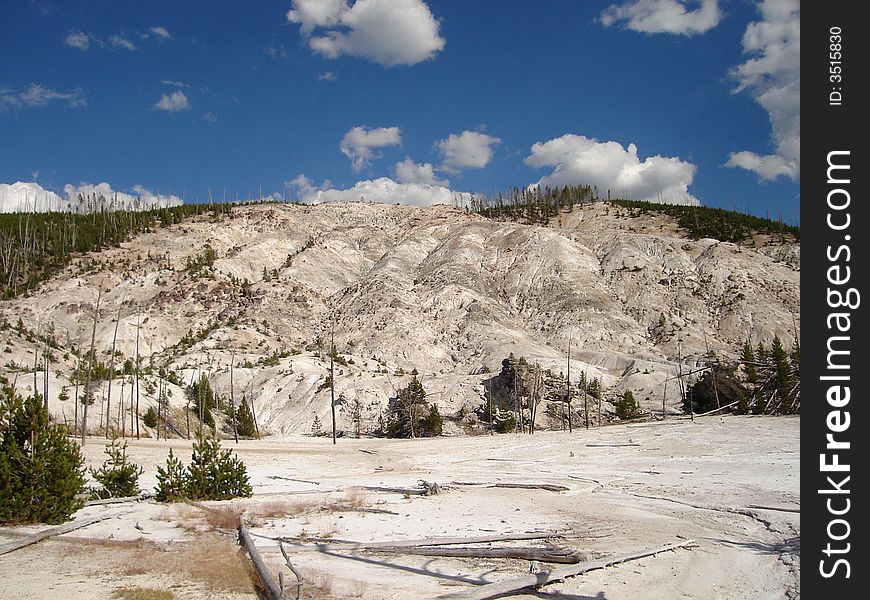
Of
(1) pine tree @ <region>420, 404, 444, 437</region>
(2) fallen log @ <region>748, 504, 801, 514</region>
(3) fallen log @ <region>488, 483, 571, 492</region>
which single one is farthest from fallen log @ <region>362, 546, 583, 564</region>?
(1) pine tree @ <region>420, 404, 444, 437</region>

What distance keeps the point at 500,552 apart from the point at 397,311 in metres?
65.2

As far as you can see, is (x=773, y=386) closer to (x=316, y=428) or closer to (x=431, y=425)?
(x=431, y=425)

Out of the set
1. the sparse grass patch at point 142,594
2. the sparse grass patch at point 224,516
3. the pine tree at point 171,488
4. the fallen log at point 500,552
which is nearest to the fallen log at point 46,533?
the pine tree at point 171,488

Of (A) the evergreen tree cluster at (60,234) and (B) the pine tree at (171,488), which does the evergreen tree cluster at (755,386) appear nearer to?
(B) the pine tree at (171,488)

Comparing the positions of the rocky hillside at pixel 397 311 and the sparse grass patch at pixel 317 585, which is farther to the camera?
the rocky hillside at pixel 397 311

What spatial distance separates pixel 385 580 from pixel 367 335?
208ft

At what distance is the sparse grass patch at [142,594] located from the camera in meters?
7.82

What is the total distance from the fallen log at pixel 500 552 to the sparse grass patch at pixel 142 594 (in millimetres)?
3610

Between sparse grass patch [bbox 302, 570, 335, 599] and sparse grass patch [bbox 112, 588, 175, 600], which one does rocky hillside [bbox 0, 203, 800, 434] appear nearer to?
sparse grass patch [bbox 302, 570, 335, 599]

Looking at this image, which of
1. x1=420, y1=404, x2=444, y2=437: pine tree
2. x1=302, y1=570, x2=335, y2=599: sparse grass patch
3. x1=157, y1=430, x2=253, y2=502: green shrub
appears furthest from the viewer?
x1=420, y1=404, x2=444, y2=437: pine tree

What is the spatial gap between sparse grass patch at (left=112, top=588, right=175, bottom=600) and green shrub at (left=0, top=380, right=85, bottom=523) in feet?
21.2

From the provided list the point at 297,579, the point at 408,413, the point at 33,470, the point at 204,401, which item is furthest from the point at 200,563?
the point at 204,401

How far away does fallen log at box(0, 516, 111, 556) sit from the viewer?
429 inches
